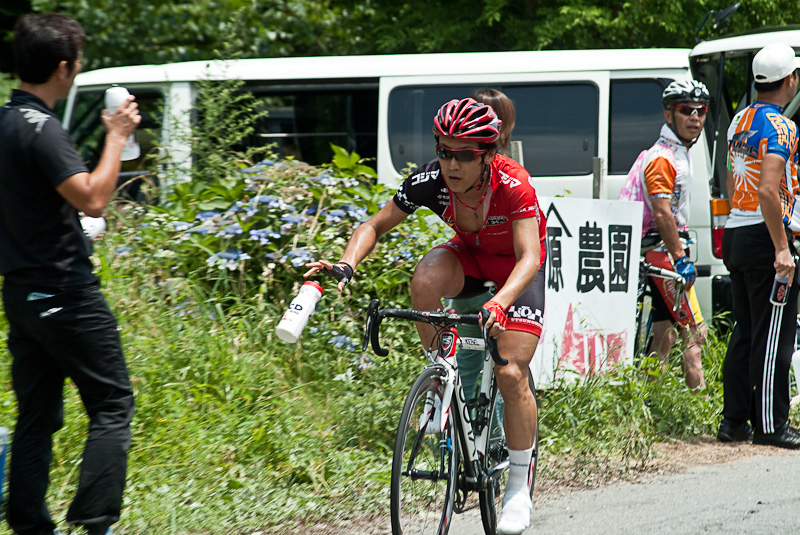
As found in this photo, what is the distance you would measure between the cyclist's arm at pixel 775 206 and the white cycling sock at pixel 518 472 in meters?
2.17

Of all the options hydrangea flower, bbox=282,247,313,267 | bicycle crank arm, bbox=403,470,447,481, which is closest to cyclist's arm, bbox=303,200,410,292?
bicycle crank arm, bbox=403,470,447,481

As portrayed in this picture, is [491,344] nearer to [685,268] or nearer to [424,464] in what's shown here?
[424,464]

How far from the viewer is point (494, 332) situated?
3.13 metres

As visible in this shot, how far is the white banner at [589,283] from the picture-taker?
533 centimetres

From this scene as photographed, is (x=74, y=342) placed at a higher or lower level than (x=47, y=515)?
higher

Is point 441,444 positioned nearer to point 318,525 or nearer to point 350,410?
point 318,525

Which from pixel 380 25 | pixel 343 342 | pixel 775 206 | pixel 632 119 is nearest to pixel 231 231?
pixel 343 342

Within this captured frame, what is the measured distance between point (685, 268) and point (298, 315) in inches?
126

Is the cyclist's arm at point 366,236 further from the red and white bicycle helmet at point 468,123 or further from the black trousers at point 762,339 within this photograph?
the black trousers at point 762,339

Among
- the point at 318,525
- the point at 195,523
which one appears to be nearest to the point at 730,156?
the point at 318,525

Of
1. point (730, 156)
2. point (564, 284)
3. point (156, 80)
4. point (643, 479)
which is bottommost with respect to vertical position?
point (643, 479)

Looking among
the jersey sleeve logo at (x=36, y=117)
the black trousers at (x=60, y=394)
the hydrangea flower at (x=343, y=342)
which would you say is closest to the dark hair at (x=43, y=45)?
the jersey sleeve logo at (x=36, y=117)

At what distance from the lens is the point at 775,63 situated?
192 inches

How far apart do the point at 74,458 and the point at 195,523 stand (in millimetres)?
748
